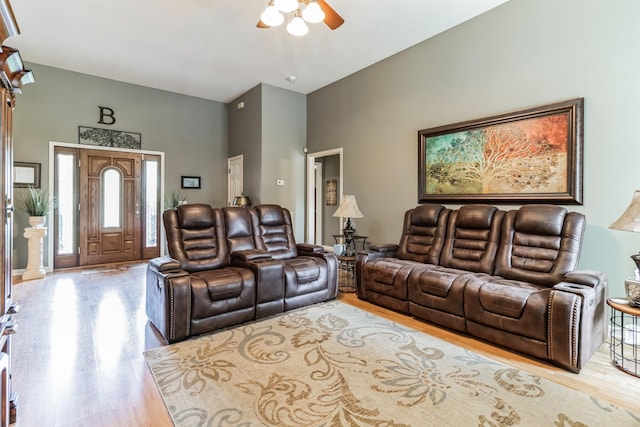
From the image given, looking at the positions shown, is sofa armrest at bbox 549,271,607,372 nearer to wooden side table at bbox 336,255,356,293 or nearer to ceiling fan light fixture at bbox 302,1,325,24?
wooden side table at bbox 336,255,356,293

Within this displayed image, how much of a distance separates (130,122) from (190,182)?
156cm

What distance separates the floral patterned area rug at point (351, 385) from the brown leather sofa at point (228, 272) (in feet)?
0.84

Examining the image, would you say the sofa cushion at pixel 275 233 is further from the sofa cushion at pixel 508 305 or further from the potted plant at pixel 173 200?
the potted plant at pixel 173 200

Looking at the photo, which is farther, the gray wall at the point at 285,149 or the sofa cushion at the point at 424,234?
the gray wall at the point at 285,149

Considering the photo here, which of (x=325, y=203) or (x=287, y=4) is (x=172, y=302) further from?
(x=325, y=203)

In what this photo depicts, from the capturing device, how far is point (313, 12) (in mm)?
2479

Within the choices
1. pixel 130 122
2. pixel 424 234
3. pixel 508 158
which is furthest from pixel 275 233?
pixel 130 122

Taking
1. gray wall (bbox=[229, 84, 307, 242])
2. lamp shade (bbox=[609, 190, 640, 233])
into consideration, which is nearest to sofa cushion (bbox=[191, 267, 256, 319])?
gray wall (bbox=[229, 84, 307, 242])

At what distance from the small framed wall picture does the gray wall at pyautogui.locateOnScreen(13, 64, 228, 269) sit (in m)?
0.11

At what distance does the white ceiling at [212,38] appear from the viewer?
360 cm

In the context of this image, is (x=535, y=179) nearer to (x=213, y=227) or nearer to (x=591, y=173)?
(x=591, y=173)

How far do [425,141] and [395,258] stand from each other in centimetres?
166

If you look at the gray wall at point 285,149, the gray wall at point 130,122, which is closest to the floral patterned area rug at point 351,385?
the gray wall at point 285,149

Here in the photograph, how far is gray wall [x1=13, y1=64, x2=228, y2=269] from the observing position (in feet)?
16.9
